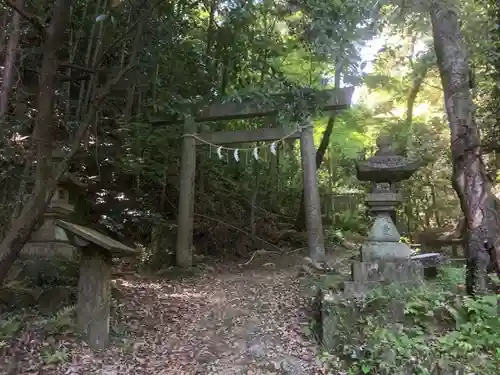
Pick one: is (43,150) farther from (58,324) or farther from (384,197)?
(384,197)

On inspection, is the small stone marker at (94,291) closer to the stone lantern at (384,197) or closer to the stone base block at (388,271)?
the stone base block at (388,271)

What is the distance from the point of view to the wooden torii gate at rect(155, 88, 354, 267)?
950 cm

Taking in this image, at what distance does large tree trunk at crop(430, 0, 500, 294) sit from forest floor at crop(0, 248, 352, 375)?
2.24 meters

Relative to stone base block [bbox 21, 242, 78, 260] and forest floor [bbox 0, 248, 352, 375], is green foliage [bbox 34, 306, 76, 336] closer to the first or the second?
forest floor [bbox 0, 248, 352, 375]

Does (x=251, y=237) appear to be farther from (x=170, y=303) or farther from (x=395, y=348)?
(x=395, y=348)

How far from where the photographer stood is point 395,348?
4.83 meters

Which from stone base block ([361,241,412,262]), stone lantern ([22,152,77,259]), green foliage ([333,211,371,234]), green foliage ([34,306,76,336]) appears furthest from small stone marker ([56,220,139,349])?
green foliage ([333,211,371,234])

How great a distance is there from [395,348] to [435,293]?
42.1 inches

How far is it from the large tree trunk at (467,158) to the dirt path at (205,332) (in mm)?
2265

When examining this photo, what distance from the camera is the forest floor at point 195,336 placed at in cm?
478

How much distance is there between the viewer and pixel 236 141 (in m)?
10.1

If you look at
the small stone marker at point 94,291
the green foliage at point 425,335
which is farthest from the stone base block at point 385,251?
the small stone marker at point 94,291

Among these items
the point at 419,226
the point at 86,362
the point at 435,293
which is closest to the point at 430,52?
the point at 419,226

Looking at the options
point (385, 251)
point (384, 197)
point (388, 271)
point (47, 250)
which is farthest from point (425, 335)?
point (47, 250)
